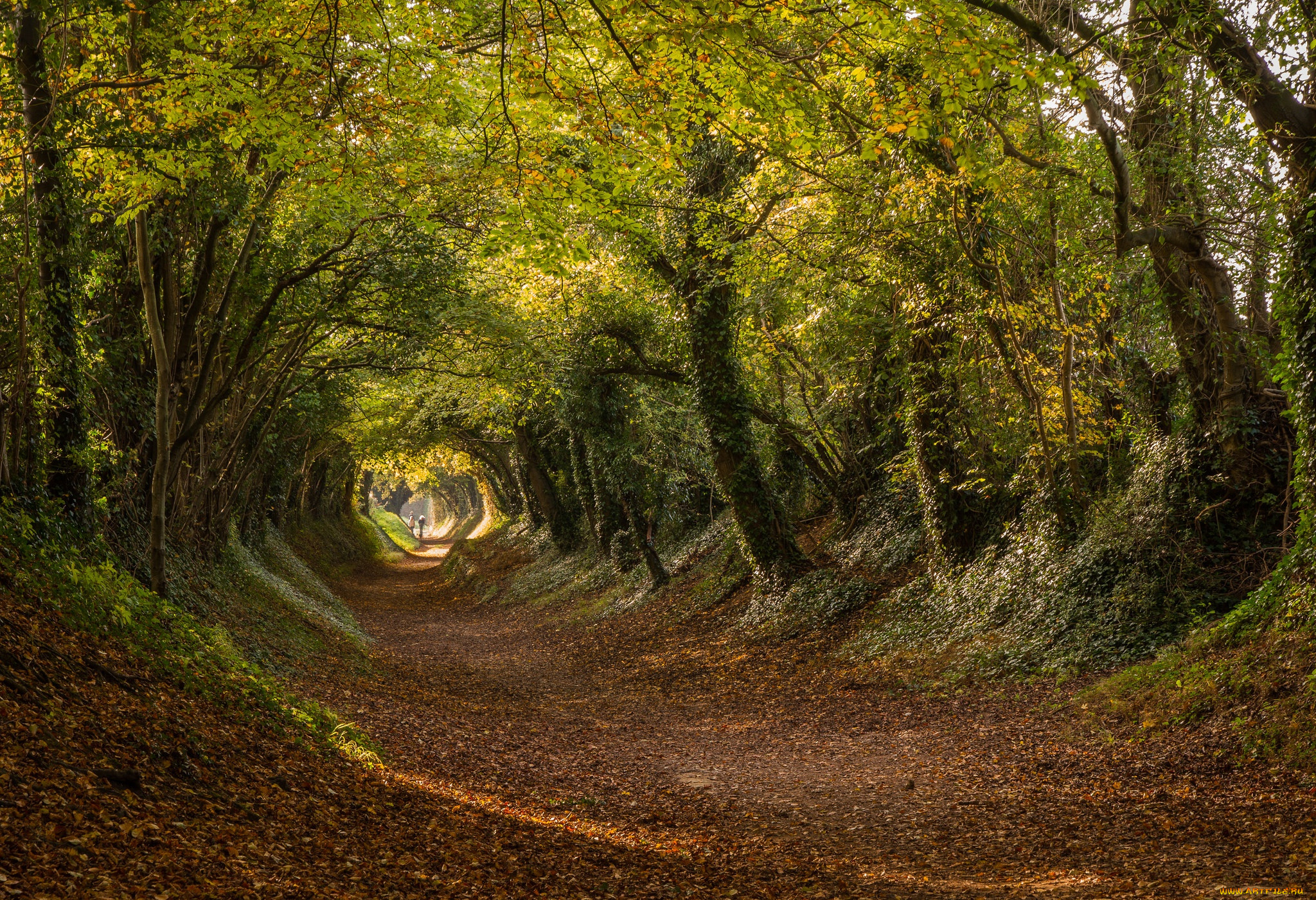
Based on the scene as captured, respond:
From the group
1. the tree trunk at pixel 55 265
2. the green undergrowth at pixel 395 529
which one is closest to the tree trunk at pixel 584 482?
the tree trunk at pixel 55 265

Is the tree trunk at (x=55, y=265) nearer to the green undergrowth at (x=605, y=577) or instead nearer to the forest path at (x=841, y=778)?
the forest path at (x=841, y=778)

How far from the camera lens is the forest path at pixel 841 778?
18.5ft

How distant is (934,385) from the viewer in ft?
45.9

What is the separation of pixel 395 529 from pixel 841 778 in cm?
6838

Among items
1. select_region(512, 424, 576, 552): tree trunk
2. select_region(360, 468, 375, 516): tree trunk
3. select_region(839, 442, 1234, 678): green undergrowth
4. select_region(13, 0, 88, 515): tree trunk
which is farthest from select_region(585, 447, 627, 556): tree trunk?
select_region(360, 468, 375, 516): tree trunk

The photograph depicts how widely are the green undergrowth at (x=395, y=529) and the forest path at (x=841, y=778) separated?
5233 centimetres

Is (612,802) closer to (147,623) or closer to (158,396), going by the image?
(147,623)

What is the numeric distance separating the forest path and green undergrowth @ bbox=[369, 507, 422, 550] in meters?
52.3

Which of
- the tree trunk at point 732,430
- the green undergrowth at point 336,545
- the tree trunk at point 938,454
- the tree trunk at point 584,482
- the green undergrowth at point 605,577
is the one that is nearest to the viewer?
the tree trunk at point 938,454

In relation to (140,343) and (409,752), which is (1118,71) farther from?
(140,343)

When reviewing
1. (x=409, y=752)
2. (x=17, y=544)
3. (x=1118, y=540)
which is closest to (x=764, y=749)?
(x=409, y=752)

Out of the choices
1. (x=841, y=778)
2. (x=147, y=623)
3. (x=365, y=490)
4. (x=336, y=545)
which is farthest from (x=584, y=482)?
(x=365, y=490)

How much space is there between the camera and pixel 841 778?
8.74 metres

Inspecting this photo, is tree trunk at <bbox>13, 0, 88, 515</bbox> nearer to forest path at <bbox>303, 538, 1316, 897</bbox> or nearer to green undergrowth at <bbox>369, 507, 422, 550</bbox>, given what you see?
forest path at <bbox>303, 538, 1316, 897</bbox>
